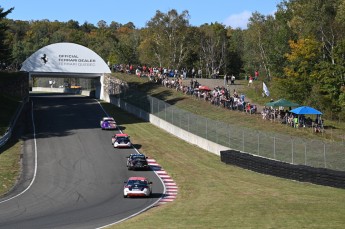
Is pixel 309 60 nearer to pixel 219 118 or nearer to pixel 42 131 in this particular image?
pixel 219 118

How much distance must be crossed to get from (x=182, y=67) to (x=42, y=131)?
71861 mm

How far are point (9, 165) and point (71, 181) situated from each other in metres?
8.06

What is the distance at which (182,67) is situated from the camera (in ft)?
434

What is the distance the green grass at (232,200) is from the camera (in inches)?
981

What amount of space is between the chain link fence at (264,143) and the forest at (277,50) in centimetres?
2121

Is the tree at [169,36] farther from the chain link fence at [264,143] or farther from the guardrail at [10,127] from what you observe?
the chain link fence at [264,143]

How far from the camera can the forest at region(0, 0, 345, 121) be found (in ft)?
246

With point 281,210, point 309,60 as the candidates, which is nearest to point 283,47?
point 309,60

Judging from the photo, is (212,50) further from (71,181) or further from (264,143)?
(71,181)

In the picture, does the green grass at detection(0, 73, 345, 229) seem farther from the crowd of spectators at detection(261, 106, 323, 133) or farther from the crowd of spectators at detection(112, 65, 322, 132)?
the crowd of spectators at detection(112, 65, 322, 132)

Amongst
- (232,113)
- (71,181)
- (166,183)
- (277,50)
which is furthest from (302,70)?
(71,181)

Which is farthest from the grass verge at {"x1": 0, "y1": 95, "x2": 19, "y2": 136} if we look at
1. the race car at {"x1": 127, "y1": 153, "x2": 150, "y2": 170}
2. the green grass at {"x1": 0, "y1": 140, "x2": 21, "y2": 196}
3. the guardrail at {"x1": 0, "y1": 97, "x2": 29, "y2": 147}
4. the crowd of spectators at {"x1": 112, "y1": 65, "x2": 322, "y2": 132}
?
the crowd of spectators at {"x1": 112, "y1": 65, "x2": 322, "y2": 132}

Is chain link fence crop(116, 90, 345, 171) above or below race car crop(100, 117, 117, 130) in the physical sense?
above

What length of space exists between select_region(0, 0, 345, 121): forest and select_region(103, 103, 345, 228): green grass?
95.4 ft
